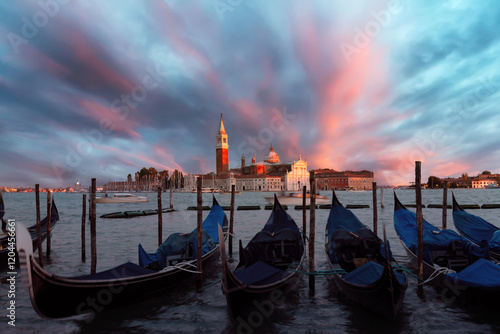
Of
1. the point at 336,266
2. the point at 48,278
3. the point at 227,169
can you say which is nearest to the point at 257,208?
the point at 336,266

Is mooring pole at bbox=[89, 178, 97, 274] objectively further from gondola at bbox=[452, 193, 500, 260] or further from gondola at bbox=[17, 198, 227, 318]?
gondola at bbox=[452, 193, 500, 260]

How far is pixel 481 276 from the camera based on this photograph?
438cm

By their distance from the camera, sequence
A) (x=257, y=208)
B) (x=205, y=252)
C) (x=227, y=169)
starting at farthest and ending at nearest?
(x=227, y=169) → (x=257, y=208) → (x=205, y=252)

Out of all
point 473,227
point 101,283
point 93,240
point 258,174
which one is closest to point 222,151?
point 258,174

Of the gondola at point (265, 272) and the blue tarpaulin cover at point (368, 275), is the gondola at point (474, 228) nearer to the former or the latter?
the gondola at point (265, 272)

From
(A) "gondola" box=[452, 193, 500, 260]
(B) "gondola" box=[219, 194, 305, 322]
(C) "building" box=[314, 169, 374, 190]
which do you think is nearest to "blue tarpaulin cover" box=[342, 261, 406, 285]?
(B) "gondola" box=[219, 194, 305, 322]

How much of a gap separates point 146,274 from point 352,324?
289 cm

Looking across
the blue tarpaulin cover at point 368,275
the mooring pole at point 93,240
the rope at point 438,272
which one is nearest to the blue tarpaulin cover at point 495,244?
the rope at point 438,272

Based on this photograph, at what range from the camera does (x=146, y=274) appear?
16.0 feet

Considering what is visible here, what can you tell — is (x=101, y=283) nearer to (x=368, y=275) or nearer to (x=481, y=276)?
(x=368, y=275)

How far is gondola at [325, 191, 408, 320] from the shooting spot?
410 cm

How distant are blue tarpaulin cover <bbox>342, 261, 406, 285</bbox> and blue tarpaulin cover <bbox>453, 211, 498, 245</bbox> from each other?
4.53 metres

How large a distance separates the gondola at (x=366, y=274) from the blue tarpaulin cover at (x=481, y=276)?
742mm

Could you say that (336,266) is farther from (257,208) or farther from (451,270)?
(257,208)
